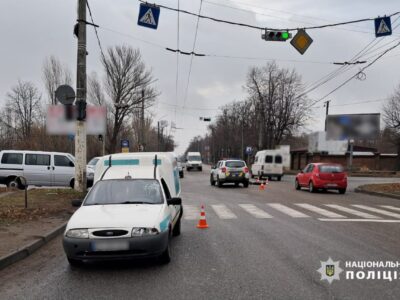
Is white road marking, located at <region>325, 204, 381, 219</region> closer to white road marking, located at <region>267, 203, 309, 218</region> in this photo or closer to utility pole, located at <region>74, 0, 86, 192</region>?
white road marking, located at <region>267, 203, 309, 218</region>

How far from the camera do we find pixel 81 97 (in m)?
14.9

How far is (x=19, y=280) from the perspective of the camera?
5812 millimetres

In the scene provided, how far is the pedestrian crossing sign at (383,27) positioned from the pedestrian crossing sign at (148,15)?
23.3 feet

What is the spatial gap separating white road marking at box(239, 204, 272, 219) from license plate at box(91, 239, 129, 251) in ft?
22.0

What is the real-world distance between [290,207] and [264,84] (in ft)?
159

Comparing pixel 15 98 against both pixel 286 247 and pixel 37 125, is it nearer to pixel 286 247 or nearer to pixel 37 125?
pixel 37 125

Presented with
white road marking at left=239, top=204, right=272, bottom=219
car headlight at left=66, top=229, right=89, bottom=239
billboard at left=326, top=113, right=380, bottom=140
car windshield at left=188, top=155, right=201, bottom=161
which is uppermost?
billboard at left=326, top=113, right=380, bottom=140

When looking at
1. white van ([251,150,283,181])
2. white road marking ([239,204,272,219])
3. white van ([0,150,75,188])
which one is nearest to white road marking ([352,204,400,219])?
white road marking ([239,204,272,219])

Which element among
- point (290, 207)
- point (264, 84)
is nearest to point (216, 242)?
point (290, 207)

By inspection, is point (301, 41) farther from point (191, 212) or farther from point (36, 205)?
point (36, 205)

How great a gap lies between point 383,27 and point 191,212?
8.58 metres

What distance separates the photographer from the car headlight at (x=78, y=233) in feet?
19.8

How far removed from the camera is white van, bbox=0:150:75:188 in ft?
A: 63.0

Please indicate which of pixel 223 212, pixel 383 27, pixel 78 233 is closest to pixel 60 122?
pixel 223 212
